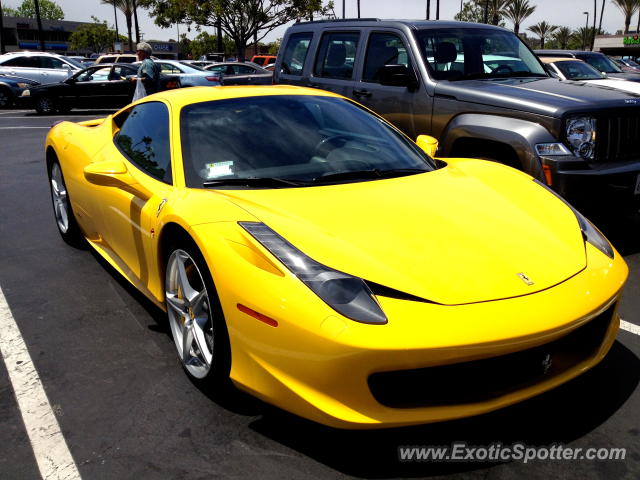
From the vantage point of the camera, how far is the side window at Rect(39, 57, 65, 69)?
21.1 meters

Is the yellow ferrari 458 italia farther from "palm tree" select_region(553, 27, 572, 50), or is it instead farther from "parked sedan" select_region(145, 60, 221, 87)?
"palm tree" select_region(553, 27, 572, 50)

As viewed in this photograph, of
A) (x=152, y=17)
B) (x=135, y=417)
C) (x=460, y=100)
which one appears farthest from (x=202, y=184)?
(x=152, y=17)

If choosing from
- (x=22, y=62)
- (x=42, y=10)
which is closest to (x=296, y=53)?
(x=22, y=62)

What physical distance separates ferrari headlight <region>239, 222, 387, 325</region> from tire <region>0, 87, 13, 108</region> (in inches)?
777

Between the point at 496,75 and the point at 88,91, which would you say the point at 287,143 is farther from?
the point at 88,91

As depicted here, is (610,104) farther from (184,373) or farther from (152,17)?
(152,17)

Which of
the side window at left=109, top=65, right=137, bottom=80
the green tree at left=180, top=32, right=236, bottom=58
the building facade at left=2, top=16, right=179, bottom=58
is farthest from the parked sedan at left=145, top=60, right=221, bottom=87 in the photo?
the green tree at left=180, top=32, right=236, bottom=58

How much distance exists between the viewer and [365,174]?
11.0 ft

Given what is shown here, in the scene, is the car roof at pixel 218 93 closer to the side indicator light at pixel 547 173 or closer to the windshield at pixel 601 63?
the side indicator light at pixel 547 173

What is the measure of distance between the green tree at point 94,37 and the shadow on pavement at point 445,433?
328ft

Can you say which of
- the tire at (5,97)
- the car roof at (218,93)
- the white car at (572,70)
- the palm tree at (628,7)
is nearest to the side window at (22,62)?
the tire at (5,97)

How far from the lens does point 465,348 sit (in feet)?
7.03

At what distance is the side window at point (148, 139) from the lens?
11.2 ft

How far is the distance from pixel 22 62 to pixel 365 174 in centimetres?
2099
